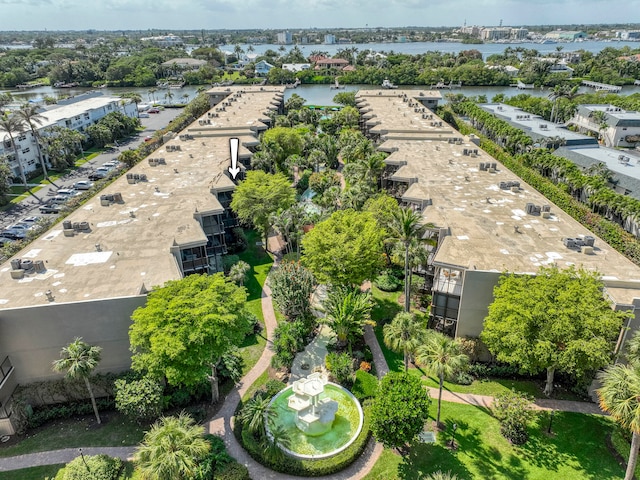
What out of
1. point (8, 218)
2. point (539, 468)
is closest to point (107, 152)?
point (8, 218)

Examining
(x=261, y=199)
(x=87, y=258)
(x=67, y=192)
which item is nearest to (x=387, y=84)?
(x=67, y=192)

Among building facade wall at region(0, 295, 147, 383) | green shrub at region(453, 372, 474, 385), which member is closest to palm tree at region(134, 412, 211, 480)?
building facade wall at region(0, 295, 147, 383)

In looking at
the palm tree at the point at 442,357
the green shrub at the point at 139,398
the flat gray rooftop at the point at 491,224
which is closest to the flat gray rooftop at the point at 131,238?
the green shrub at the point at 139,398

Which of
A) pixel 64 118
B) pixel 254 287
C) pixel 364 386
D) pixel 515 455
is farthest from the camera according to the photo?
pixel 64 118

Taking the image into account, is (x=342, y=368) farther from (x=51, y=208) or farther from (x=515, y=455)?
(x=51, y=208)

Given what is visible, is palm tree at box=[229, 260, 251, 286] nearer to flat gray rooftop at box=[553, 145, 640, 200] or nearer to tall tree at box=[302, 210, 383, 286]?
tall tree at box=[302, 210, 383, 286]
